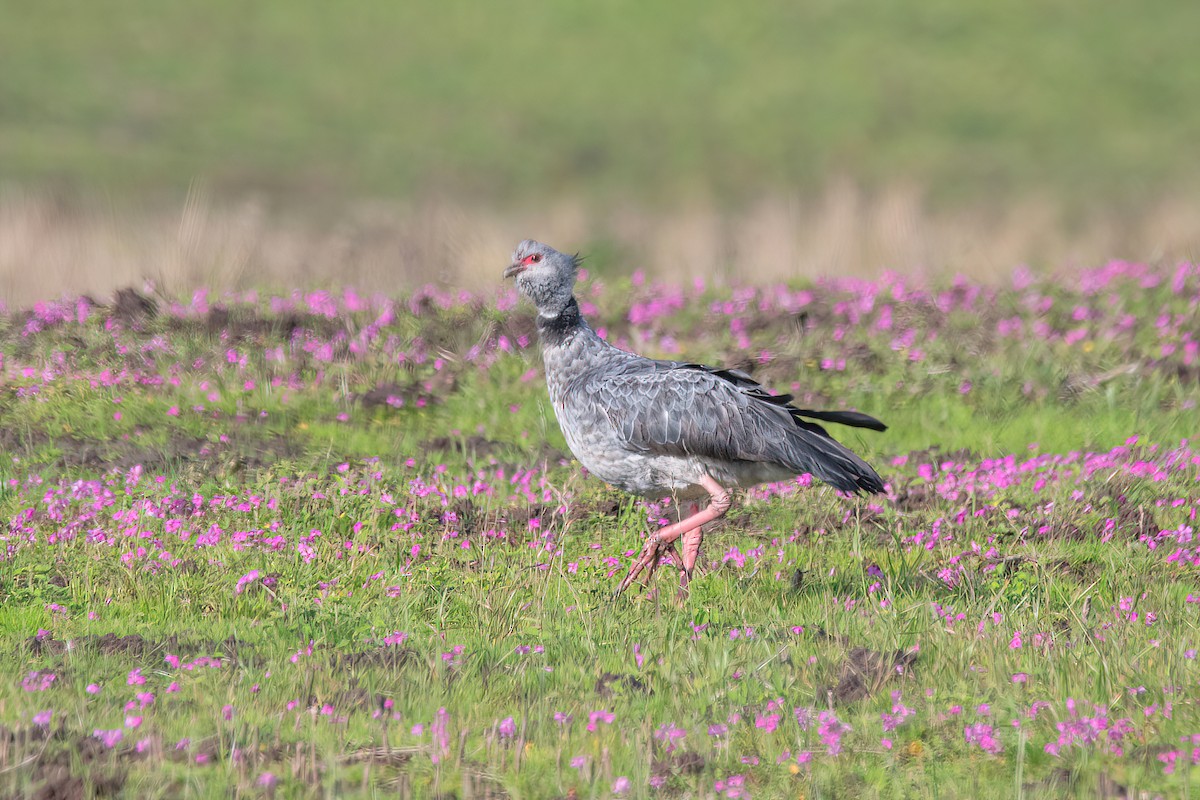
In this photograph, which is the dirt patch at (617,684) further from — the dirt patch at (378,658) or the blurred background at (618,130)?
the blurred background at (618,130)

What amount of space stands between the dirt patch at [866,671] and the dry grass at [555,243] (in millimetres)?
9909

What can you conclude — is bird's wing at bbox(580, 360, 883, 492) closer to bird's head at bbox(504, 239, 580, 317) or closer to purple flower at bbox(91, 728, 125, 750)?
bird's head at bbox(504, 239, 580, 317)

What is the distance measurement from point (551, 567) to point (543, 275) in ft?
5.67

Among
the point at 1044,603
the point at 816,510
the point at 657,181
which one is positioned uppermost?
the point at 657,181

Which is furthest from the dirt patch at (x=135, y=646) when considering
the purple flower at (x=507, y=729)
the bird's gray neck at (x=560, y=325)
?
the bird's gray neck at (x=560, y=325)

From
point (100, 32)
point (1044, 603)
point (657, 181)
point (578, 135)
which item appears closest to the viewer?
point (1044, 603)

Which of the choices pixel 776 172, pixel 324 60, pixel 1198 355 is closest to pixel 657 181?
pixel 776 172

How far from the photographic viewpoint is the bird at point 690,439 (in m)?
6.96

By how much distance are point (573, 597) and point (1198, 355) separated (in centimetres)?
794

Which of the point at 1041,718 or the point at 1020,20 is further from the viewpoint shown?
the point at 1020,20

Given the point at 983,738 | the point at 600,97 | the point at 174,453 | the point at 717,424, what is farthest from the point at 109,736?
the point at 600,97

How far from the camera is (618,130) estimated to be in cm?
3841

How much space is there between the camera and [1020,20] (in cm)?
4569

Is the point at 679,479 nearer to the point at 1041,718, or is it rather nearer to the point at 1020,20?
the point at 1041,718
